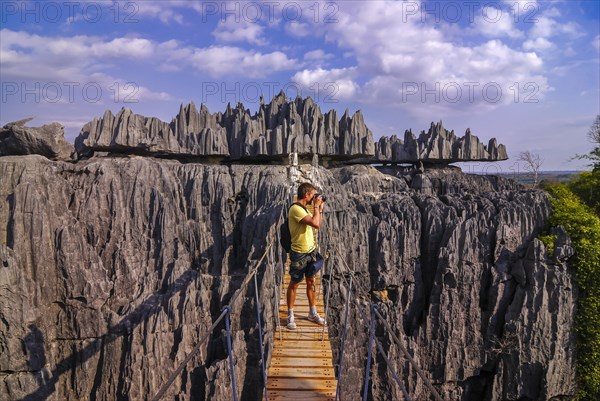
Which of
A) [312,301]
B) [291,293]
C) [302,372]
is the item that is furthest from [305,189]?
[302,372]

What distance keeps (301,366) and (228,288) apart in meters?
12.3

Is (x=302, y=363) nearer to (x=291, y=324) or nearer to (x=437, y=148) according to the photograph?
(x=291, y=324)

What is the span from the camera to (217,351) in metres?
15.5

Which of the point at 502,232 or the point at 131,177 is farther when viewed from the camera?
the point at 131,177

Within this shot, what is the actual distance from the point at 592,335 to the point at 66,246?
22096 millimetres

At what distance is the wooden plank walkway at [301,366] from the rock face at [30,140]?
1993cm

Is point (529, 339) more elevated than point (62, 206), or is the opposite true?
point (62, 206)

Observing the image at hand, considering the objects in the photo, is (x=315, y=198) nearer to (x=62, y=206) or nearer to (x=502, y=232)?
(x=502, y=232)

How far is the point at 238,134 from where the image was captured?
85.3ft

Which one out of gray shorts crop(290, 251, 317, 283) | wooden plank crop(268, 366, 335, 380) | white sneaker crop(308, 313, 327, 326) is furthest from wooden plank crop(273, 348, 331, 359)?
gray shorts crop(290, 251, 317, 283)

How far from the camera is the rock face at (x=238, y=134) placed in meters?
24.0

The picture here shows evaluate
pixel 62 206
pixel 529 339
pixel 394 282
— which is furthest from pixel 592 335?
pixel 62 206

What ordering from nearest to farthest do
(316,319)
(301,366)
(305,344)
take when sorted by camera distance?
1. (301,366)
2. (305,344)
3. (316,319)

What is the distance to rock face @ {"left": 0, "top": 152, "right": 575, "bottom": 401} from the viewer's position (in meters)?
14.7
